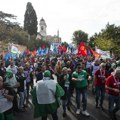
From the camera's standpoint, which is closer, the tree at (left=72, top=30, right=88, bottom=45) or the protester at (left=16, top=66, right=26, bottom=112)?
the protester at (left=16, top=66, right=26, bottom=112)

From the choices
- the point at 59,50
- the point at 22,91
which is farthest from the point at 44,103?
the point at 59,50

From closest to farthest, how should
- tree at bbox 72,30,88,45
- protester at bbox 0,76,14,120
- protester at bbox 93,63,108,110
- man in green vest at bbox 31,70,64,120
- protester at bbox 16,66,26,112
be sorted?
protester at bbox 0,76,14,120 < man in green vest at bbox 31,70,64,120 < protester at bbox 16,66,26,112 < protester at bbox 93,63,108,110 < tree at bbox 72,30,88,45

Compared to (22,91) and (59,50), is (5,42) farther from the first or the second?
(22,91)

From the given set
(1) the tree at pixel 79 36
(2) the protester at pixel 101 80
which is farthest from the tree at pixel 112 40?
(1) the tree at pixel 79 36

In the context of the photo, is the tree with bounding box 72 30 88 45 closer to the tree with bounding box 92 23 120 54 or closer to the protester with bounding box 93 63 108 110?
the tree with bounding box 92 23 120 54

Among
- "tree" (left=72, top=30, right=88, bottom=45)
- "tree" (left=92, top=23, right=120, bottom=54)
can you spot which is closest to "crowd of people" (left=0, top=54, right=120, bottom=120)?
"tree" (left=92, top=23, right=120, bottom=54)

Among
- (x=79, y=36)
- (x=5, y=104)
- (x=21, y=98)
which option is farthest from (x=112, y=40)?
(x=79, y=36)

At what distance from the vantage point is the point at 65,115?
9.80 m

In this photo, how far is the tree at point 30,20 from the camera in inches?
3374

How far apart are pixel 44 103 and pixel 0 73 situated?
4677 mm

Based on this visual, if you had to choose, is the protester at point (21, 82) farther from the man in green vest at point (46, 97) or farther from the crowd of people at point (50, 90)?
the man in green vest at point (46, 97)

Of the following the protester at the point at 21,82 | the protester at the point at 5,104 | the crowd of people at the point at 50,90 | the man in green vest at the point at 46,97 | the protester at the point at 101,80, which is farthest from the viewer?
the protester at the point at 101,80

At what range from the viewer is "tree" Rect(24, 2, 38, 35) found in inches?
3374

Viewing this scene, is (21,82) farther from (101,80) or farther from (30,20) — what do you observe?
(30,20)
